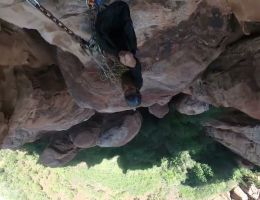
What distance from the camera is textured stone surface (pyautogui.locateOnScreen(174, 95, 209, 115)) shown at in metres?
11.4

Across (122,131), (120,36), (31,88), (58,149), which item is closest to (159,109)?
(122,131)

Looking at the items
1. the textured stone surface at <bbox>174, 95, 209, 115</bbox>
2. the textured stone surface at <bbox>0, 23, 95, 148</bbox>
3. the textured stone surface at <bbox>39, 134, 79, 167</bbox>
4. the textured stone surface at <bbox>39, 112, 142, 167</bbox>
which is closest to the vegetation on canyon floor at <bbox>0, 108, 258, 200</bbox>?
the textured stone surface at <bbox>39, 134, 79, 167</bbox>

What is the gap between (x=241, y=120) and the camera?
11.0 metres

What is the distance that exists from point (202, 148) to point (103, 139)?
12.6 feet

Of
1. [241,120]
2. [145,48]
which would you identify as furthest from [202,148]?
[145,48]

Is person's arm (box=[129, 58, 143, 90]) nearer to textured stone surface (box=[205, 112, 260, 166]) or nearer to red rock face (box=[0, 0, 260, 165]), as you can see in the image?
red rock face (box=[0, 0, 260, 165])

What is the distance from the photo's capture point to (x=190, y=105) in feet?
37.5

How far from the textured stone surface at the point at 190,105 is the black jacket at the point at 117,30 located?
19.9 feet

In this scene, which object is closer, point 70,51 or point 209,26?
point 209,26

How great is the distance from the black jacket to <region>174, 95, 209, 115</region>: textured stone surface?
6.05 meters

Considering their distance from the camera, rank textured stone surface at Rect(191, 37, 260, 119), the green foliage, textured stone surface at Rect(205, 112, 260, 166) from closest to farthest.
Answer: textured stone surface at Rect(191, 37, 260, 119), textured stone surface at Rect(205, 112, 260, 166), the green foliage

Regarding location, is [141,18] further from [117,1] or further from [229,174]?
[229,174]

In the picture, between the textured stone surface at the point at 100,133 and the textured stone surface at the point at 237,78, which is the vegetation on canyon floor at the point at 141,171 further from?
the textured stone surface at the point at 237,78

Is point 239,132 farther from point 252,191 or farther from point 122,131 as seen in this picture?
point 252,191
